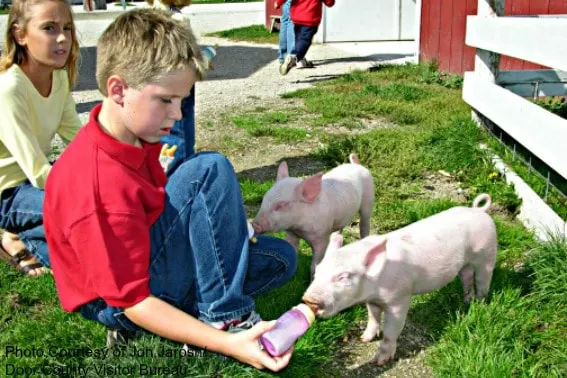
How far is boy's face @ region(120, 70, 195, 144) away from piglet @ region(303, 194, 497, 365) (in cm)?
90

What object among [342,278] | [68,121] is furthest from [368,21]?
[342,278]

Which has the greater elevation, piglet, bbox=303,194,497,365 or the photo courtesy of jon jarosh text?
piglet, bbox=303,194,497,365

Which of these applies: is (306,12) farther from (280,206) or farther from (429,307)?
(429,307)

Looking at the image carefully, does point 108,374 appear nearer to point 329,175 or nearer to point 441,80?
point 329,175

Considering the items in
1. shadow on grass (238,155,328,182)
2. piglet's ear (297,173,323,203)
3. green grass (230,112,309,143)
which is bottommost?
shadow on grass (238,155,328,182)

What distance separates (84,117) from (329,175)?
4831mm

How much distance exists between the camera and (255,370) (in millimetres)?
2637

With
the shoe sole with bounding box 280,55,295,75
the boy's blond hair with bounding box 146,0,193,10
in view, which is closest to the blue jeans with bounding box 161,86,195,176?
the boy's blond hair with bounding box 146,0,193,10

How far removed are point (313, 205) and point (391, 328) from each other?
942 mm

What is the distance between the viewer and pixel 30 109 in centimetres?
357

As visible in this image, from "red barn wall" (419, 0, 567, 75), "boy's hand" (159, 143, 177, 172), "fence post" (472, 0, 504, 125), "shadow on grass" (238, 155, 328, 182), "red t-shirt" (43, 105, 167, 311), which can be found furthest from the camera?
"red barn wall" (419, 0, 567, 75)

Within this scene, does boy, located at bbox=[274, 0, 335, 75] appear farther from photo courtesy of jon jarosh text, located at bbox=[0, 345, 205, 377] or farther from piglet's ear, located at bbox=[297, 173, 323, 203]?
photo courtesy of jon jarosh text, located at bbox=[0, 345, 205, 377]

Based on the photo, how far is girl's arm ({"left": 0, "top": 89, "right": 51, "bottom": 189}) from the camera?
3307 millimetres

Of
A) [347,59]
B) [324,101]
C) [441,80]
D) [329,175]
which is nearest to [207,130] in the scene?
[324,101]
